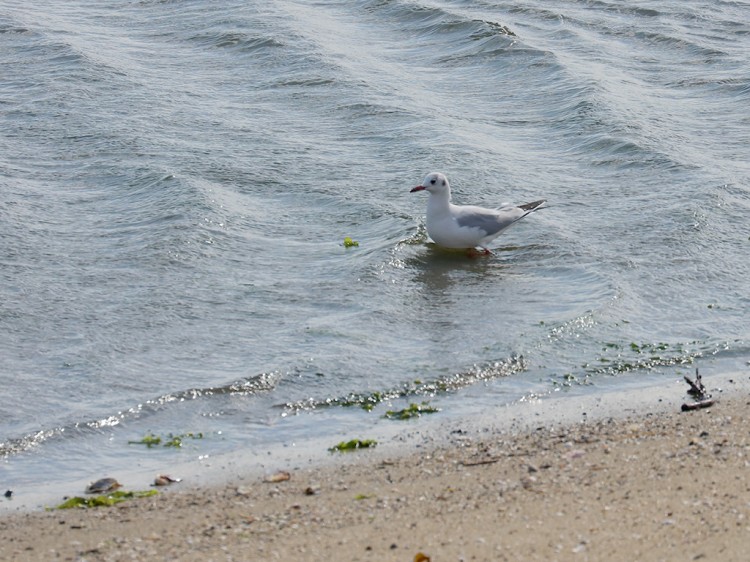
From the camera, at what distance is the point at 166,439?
7.39 meters

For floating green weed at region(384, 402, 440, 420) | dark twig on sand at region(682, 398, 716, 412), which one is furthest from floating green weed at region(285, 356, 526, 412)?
dark twig on sand at region(682, 398, 716, 412)

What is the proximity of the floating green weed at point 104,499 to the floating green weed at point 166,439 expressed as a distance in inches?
28.5

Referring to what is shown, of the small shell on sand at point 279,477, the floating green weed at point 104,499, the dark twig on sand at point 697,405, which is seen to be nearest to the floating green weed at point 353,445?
the small shell on sand at point 279,477

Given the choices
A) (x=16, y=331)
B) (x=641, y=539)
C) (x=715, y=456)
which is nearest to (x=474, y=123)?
(x=16, y=331)

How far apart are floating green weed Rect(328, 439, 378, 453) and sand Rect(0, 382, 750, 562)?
0.11 m

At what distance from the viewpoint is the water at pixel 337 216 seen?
811 cm

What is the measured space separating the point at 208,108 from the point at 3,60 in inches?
146

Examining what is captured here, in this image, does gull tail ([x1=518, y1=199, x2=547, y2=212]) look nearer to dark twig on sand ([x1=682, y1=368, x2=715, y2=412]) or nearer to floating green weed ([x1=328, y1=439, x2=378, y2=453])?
dark twig on sand ([x1=682, y1=368, x2=715, y2=412])

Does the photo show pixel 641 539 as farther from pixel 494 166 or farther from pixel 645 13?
pixel 645 13

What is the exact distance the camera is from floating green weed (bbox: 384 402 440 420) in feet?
25.1

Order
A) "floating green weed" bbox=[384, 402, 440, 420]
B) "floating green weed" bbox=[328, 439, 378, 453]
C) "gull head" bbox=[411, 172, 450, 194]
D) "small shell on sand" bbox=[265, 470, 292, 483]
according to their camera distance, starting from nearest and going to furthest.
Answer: "small shell on sand" bbox=[265, 470, 292, 483] → "floating green weed" bbox=[328, 439, 378, 453] → "floating green weed" bbox=[384, 402, 440, 420] → "gull head" bbox=[411, 172, 450, 194]

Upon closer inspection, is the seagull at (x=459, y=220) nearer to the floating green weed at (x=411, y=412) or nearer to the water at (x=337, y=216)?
the water at (x=337, y=216)

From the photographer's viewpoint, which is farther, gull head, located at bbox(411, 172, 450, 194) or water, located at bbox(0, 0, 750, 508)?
gull head, located at bbox(411, 172, 450, 194)

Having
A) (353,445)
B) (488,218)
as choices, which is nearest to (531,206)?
(488,218)
